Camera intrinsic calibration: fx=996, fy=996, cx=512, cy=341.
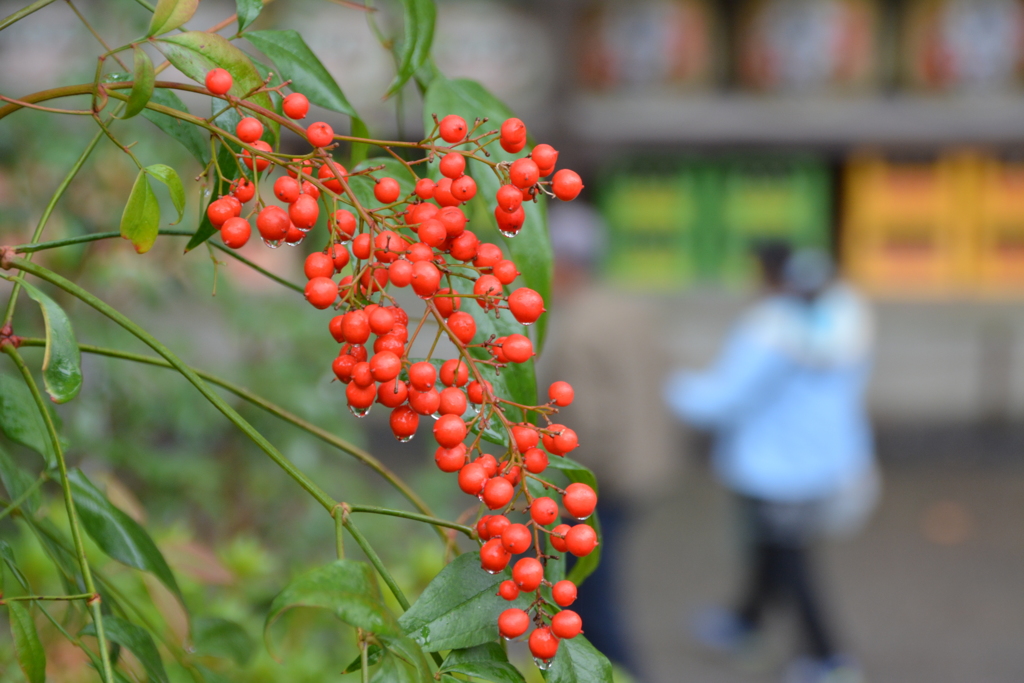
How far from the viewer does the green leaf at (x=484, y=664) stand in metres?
0.48

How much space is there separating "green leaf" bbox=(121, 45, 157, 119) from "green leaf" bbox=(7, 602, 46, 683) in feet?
0.90

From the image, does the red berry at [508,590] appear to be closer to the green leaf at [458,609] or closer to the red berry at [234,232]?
the green leaf at [458,609]

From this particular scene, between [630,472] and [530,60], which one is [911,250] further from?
[630,472]

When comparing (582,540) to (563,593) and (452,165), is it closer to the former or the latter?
(563,593)

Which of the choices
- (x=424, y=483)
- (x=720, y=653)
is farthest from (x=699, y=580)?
(x=424, y=483)

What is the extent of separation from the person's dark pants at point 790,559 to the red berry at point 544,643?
8.07 ft

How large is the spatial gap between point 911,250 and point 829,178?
0.56 m

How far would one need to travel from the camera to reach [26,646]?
1.74 feet

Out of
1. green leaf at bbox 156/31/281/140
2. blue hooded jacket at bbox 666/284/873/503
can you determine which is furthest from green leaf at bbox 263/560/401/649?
blue hooded jacket at bbox 666/284/873/503

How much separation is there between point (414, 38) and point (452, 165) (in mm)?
131

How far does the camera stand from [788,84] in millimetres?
5012

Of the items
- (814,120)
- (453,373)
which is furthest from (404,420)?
(814,120)

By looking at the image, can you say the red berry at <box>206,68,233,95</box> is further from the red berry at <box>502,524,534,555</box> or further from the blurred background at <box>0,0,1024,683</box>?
the blurred background at <box>0,0,1024,683</box>

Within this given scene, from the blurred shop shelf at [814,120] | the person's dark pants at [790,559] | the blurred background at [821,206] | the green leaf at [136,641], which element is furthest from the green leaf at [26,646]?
the blurred shop shelf at [814,120]
